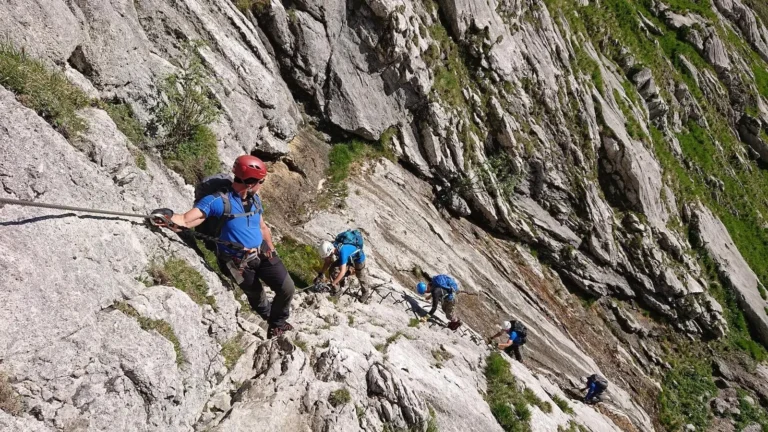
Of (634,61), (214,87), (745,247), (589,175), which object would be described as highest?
(634,61)

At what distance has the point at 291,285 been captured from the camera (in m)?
8.45

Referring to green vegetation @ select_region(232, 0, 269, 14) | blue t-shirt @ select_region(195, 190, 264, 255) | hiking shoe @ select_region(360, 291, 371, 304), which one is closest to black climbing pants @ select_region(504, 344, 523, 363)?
hiking shoe @ select_region(360, 291, 371, 304)

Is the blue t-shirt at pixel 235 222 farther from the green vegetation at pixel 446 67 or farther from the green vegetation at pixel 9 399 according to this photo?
the green vegetation at pixel 446 67

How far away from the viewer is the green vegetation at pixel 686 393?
2338 centimetres

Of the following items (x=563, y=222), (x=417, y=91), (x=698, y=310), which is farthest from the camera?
(x=698, y=310)

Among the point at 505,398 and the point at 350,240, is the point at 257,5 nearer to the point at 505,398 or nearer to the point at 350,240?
the point at 350,240

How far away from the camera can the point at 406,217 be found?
18891 mm

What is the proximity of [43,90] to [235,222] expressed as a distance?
3.27 meters

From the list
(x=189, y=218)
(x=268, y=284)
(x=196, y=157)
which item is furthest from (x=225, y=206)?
(x=196, y=157)

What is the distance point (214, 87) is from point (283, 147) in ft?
12.0

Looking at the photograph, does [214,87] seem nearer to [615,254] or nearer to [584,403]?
[584,403]

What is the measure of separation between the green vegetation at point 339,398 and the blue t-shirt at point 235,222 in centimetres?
294

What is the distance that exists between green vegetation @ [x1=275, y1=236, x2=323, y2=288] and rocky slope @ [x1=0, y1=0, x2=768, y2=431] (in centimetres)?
64

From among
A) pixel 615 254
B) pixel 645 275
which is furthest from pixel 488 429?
pixel 645 275
